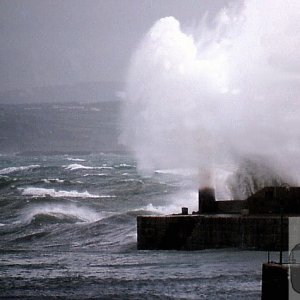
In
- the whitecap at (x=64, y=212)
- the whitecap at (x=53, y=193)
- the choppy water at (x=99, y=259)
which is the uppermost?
the whitecap at (x=53, y=193)

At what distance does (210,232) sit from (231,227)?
820mm

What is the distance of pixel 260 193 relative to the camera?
36438mm

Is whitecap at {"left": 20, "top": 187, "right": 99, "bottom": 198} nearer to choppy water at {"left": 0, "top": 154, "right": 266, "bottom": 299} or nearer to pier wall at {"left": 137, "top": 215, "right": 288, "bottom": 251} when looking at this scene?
choppy water at {"left": 0, "top": 154, "right": 266, "bottom": 299}

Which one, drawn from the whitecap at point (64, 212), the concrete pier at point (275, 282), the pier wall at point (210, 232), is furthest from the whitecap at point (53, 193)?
the concrete pier at point (275, 282)

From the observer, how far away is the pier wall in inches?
1316

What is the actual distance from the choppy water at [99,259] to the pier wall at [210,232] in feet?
1.61

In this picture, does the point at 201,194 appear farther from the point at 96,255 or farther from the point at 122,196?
the point at 122,196

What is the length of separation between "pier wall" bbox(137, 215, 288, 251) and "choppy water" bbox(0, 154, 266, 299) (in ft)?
1.61

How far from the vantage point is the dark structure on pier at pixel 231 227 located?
33500 mm

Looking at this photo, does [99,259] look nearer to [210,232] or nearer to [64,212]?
[210,232]

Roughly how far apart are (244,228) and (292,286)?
11.8m

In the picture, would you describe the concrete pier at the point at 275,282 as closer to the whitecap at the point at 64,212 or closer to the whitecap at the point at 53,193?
the whitecap at the point at 64,212

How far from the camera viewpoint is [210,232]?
112 feet

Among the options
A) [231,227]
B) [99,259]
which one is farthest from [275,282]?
[99,259]
